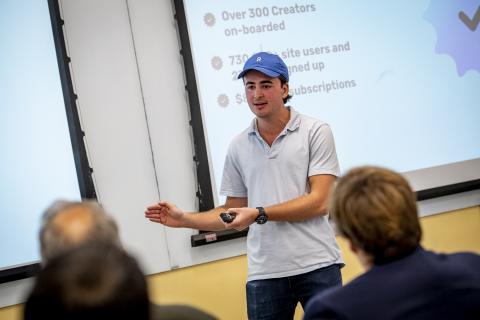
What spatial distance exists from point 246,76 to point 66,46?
1.06 metres

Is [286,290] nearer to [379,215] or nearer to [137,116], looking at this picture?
[379,215]

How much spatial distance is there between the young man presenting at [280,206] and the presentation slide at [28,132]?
85 cm

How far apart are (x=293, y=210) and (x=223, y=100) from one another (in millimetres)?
1186

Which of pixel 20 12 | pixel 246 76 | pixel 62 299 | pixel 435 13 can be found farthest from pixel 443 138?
pixel 62 299

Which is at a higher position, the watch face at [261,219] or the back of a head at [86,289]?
the back of a head at [86,289]

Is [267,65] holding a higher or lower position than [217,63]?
lower

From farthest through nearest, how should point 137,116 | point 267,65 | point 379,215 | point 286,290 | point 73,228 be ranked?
point 137,116 < point 267,65 < point 286,290 < point 379,215 < point 73,228

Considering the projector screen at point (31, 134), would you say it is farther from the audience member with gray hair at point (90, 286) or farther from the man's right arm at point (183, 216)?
the audience member with gray hair at point (90, 286)

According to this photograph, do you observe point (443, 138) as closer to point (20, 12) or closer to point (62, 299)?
point (20, 12)

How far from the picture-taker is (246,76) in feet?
8.71

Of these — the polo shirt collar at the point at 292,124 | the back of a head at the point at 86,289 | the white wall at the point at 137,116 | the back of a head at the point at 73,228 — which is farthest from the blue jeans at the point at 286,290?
the back of a head at the point at 86,289

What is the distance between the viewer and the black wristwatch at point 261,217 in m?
2.37

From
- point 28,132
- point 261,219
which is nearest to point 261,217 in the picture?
point 261,219

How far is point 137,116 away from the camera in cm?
321
